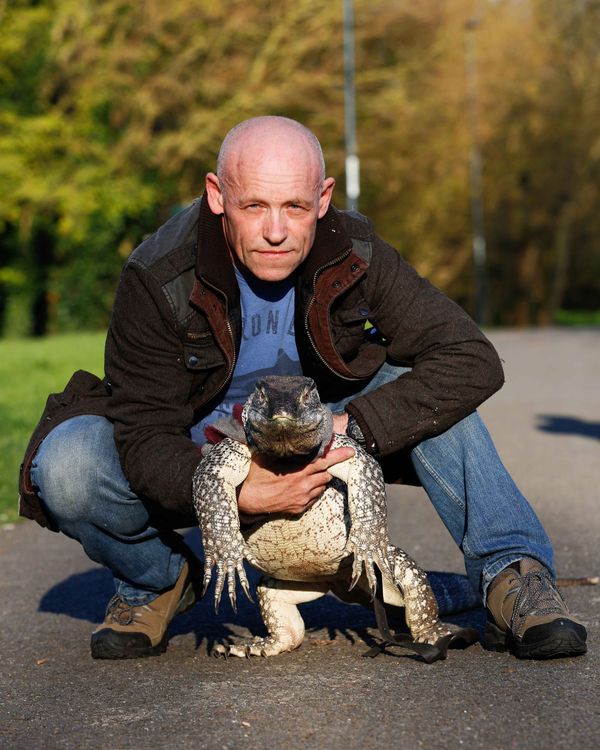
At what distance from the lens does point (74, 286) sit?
117 feet

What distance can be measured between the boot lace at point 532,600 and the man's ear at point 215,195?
5.23ft

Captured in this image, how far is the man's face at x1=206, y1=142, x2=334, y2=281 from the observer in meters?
4.27

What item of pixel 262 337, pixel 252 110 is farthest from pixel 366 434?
pixel 252 110

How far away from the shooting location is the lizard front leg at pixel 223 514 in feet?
13.1

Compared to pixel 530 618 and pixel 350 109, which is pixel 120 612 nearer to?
pixel 530 618

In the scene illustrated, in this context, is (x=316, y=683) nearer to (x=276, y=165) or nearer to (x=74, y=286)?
(x=276, y=165)

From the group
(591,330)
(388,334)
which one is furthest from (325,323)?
(591,330)

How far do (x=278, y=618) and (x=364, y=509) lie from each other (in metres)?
0.67

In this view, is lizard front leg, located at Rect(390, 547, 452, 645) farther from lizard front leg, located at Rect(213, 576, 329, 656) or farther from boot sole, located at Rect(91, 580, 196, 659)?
boot sole, located at Rect(91, 580, 196, 659)

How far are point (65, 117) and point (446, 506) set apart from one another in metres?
30.9

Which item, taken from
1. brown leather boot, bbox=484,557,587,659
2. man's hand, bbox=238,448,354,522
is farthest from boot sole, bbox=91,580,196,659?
brown leather boot, bbox=484,557,587,659

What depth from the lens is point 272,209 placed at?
4273 millimetres

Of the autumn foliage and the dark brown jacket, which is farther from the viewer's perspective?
the autumn foliage

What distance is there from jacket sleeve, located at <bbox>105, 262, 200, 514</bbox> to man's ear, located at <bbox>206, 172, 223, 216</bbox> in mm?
334
